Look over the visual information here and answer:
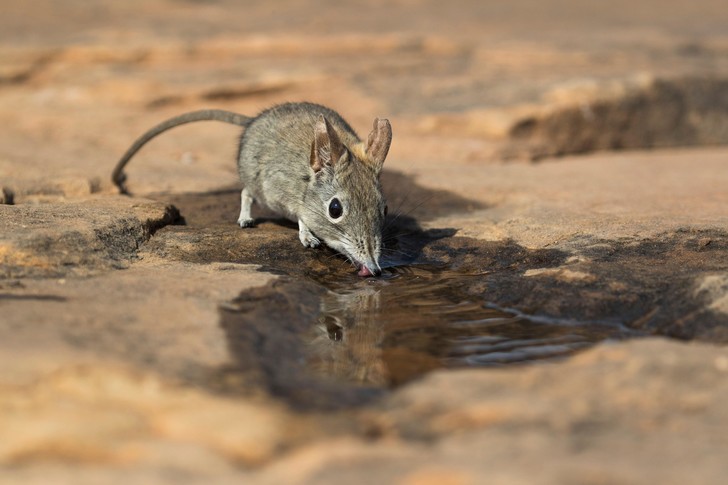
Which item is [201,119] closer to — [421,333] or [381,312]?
[381,312]

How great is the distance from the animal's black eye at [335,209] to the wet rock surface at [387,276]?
1.06ft

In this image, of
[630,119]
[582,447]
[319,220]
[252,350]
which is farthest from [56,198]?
[630,119]

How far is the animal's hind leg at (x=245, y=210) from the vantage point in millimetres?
7055

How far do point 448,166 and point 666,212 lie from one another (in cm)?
295

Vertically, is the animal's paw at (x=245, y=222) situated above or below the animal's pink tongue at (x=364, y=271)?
above

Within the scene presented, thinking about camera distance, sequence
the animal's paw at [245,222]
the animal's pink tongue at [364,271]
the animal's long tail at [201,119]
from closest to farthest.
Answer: the animal's pink tongue at [364,271]
the animal's paw at [245,222]
the animal's long tail at [201,119]

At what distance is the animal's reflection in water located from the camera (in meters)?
4.32

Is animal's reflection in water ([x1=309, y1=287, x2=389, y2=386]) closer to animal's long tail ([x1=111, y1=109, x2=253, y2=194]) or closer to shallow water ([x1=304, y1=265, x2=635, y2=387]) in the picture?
shallow water ([x1=304, y1=265, x2=635, y2=387])

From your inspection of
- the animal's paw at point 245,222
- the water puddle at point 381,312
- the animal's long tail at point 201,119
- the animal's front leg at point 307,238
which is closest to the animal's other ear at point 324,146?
the animal's front leg at point 307,238

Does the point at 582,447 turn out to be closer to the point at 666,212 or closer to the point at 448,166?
the point at 666,212

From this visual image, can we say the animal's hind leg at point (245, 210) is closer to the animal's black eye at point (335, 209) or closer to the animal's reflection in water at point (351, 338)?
the animal's black eye at point (335, 209)

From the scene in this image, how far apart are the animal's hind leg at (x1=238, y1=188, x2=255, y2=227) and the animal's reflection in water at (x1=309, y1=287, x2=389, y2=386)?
1.54m

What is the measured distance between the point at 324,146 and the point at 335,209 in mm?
496

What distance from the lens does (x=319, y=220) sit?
6.46m
